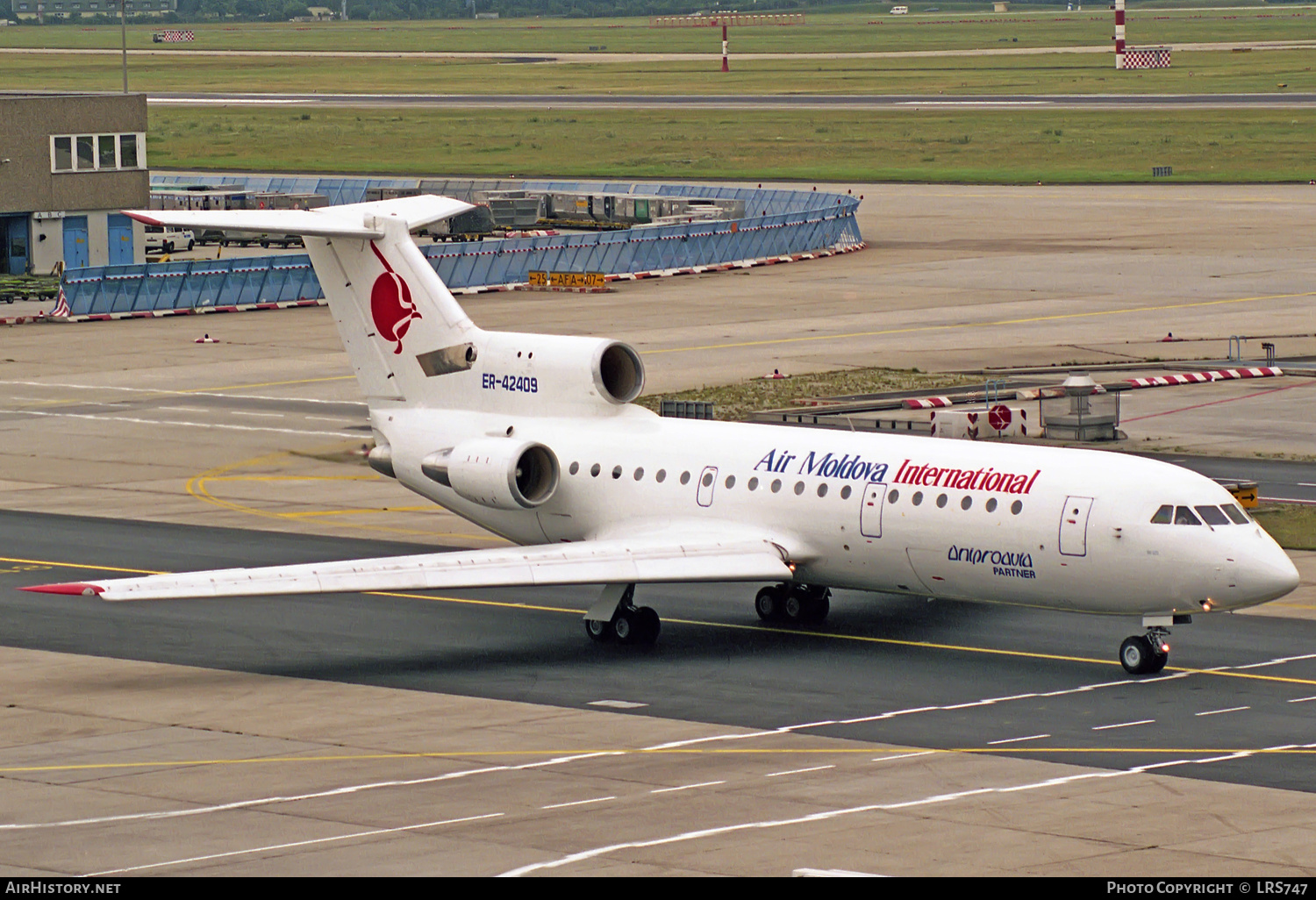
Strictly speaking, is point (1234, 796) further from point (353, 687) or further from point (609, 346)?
point (609, 346)

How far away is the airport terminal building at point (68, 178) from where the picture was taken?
90.1 meters

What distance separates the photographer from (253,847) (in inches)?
924

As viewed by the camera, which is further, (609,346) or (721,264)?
(721,264)

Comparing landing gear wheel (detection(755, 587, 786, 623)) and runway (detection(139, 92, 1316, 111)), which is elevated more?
runway (detection(139, 92, 1316, 111))

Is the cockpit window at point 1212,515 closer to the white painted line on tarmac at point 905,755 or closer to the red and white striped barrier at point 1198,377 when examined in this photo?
the white painted line on tarmac at point 905,755

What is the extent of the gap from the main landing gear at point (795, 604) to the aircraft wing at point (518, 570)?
1998mm

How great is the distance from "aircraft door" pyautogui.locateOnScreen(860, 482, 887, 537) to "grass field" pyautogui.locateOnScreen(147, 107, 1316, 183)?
100 metres

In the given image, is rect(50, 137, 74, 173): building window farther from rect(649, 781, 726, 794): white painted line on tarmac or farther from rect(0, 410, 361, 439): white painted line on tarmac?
rect(649, 781, 726, 794): white painted line on tarmac

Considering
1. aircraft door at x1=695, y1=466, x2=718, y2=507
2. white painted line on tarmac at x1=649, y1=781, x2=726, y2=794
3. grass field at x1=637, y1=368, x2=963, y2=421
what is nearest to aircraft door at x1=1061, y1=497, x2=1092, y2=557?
aircraft door at x1=695, y1=466, x2=718, y2=507

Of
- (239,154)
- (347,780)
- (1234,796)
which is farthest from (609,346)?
(239,154)

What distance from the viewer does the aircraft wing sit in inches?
1293

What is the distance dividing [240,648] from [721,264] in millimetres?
64880

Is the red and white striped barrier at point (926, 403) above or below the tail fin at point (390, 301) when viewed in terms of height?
below

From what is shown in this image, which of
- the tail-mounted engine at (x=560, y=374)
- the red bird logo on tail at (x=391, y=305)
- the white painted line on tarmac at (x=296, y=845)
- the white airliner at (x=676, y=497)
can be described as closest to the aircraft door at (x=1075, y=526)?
the white airliner at (x=676, y=497)
